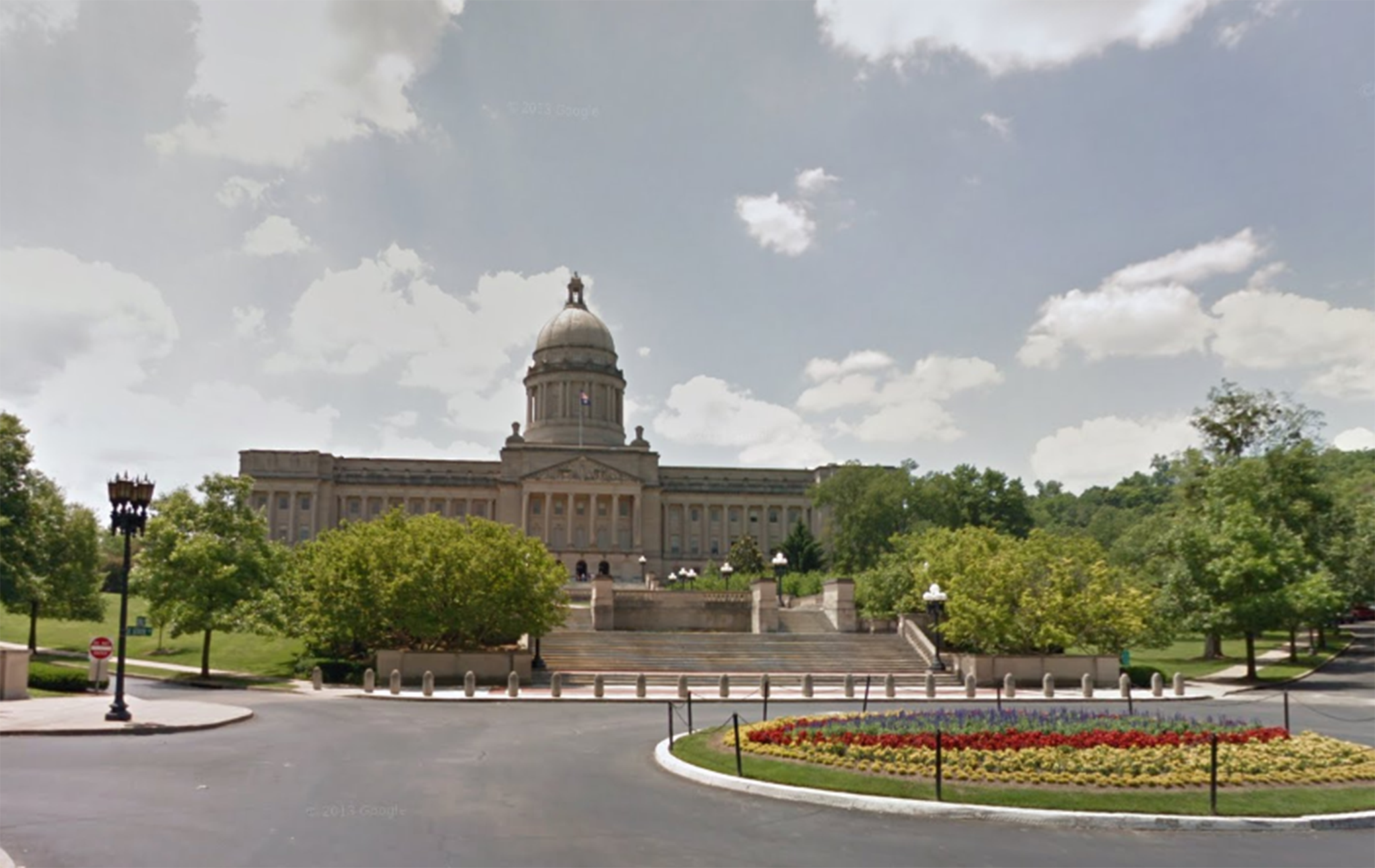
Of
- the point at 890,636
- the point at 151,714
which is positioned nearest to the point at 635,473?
the point at 890,636

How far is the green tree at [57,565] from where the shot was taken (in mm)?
47125

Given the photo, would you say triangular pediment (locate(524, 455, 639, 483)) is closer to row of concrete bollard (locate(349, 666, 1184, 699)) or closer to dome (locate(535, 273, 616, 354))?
dome (locate(535, 273, 616, 354))

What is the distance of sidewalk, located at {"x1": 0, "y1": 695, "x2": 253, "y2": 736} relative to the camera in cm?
2406

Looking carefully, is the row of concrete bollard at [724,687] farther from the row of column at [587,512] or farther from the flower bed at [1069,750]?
the row of column at [587,512]

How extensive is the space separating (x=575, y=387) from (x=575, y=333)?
7.79 metres

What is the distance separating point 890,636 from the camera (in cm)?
5291

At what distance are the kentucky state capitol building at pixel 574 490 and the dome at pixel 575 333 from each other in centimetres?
59

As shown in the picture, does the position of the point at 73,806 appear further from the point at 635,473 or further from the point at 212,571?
the point at 635,473

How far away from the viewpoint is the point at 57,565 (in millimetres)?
53875

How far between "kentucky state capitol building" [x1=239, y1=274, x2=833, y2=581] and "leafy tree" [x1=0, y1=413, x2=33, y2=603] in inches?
2671

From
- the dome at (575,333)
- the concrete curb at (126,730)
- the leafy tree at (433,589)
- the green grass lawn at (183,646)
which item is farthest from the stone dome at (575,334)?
the concrete curb at (126,730)

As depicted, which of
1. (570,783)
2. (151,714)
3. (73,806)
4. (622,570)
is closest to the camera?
(73,806)

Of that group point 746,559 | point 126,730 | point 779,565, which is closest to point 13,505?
point 126,730

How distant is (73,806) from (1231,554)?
4463cm
